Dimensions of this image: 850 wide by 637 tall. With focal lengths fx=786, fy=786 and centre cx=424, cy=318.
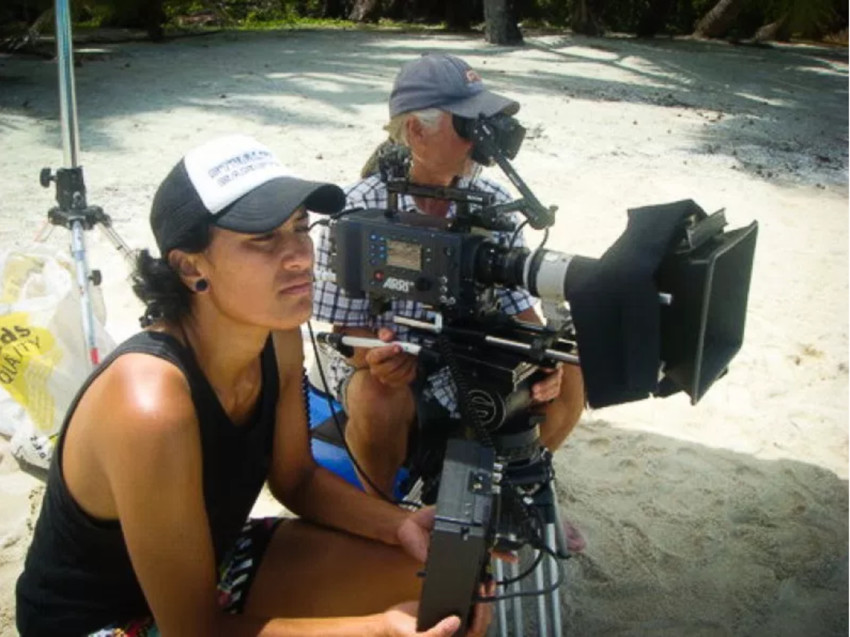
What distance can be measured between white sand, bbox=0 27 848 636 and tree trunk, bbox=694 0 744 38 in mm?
2381

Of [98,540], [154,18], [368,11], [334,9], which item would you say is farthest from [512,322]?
[334,9]

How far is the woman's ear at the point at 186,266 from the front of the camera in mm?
1340

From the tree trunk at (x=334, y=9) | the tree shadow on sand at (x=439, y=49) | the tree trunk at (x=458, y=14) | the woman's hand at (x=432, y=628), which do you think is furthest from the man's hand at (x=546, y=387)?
the tree trunk at (x=334, y=9)

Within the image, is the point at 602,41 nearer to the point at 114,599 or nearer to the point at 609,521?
the point at 609,521

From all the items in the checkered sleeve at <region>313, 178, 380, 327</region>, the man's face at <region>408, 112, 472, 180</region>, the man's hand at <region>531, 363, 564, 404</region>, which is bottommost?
the man's hand at <region>531, 363, 564, 404</region>

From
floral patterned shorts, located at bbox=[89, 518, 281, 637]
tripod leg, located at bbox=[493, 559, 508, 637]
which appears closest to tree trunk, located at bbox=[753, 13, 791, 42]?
tripod leg, located at bbox=[493, 559, 508, 637]

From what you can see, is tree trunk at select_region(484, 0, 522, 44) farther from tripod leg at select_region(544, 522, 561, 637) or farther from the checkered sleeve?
tripod leg at select_region(544, 522, 561, 637)

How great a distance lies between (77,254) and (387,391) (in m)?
1.02

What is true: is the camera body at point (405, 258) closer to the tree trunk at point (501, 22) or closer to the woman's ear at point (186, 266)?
the woman's ear at point (186, 266)

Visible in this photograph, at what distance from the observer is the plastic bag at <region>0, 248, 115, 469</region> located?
2336 millimetres

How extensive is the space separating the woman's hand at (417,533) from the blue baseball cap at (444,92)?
0.99 meters

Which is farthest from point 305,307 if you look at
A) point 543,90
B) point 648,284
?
point 543,90

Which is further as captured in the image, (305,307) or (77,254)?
(77,254)

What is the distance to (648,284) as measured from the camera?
1247 mm
